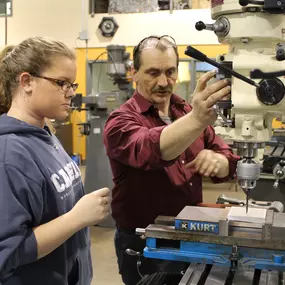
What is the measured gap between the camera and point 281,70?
98cm

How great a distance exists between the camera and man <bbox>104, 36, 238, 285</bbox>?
4.22 feet

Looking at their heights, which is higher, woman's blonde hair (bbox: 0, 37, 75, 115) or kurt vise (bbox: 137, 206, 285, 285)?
woman's blonde hair (bbox: 0, 37, 75, 115)

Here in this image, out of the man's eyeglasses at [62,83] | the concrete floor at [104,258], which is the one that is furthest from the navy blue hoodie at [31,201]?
the concrete floor at [104,258]

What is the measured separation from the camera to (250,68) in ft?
3.33

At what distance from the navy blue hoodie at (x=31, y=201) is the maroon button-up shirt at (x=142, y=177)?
0.58ft

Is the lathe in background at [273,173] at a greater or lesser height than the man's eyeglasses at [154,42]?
lesser

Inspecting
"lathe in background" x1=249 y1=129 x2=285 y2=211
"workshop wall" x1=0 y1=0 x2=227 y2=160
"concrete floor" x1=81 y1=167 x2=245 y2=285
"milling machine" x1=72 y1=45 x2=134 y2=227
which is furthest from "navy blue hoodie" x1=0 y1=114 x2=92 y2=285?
"workshop wall" x1=0 y1=0 x2=227 y2=160

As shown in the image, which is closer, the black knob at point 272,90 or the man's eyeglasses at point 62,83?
the black knob at point 272,90

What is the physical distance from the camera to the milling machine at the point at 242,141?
985 mm

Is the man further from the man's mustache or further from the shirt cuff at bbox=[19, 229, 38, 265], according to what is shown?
the shirt cuff at bbox=[19, 229, 38, 265]

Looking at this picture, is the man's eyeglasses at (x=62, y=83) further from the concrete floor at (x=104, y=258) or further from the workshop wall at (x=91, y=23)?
the workshop wall at (x=91, y=23)

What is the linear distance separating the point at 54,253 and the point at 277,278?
1.81ft

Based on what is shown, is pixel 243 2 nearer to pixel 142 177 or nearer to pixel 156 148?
pixel 156 148

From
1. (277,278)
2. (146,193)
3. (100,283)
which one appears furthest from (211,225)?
(100,283)
